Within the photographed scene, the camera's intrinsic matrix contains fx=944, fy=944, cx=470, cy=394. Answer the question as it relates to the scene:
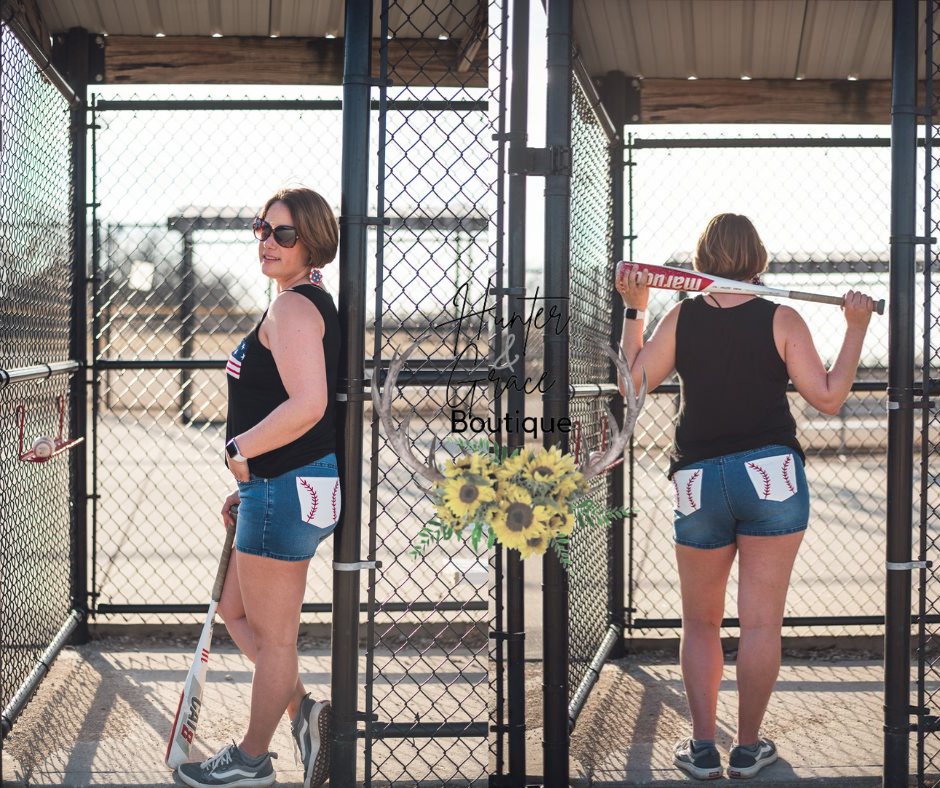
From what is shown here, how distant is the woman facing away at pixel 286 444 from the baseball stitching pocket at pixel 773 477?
1.32m

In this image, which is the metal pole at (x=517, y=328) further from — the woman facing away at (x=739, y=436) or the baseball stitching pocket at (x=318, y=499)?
the baseball stitching pocket at (x=318, y=499)

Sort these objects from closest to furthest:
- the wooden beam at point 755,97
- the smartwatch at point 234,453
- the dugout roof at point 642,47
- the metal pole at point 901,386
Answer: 1. the smartwatch at point 234,453
2. the metal pole at point 901,386
3. the dugout roof at point 642,47
4. the wooden beam at point 755,97

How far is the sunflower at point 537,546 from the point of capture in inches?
99.5

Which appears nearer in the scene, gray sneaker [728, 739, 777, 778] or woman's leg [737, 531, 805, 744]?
woman's leg [737, 531, 805, 744]

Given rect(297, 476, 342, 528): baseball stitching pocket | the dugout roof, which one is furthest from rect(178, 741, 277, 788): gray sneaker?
the dugout roof

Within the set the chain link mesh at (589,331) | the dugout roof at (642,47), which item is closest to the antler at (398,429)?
the chain link mesh at (589,331)

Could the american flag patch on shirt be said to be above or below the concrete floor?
above

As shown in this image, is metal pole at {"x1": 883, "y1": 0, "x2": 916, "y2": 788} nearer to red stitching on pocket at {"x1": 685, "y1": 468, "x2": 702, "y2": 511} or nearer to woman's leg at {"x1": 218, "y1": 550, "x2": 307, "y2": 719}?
red stitching on pocket at {"x1": 685, "y1": 468, "x2": 702, "y2": 511}

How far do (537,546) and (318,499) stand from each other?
27.0 inches

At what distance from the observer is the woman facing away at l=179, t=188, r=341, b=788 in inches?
106

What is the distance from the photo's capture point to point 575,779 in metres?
3.24

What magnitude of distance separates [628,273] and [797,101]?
2539mm

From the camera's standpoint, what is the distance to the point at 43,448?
11.7 ft

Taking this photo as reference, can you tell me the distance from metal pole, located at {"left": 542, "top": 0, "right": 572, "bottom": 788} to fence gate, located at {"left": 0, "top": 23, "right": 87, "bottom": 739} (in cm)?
190
